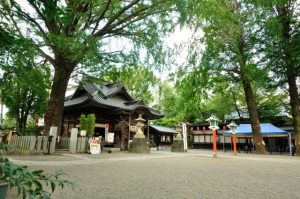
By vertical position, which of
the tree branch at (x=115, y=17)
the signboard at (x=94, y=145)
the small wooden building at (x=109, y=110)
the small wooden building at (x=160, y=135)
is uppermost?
the tree branch at (x=115, y=17)

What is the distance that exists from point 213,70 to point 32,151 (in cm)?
1405

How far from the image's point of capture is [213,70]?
19.0 m

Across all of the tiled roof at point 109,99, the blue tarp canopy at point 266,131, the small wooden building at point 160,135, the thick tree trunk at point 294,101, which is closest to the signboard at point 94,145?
the tiled roof at point 109,99

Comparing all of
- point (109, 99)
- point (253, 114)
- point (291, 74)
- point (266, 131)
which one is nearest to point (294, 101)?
point (291, 74)

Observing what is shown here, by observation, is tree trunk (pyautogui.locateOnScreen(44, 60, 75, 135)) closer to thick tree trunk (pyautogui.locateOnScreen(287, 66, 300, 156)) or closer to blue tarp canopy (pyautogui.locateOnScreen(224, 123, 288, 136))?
thick tree trunk (pyautogui.locateOnScreen(287, 66, 300, 156))

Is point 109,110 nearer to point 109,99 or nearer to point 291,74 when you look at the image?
point 109,99

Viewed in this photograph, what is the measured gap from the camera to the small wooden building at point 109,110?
20.6m

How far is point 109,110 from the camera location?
69.7ft

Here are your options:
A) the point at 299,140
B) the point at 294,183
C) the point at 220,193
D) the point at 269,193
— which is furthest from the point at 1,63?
the point at 299,140

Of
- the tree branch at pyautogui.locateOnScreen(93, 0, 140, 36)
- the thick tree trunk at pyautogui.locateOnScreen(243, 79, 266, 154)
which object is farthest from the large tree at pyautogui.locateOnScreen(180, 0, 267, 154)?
the tree branch at pyautogui.locateOnScreen(93, 0, 140, 36)

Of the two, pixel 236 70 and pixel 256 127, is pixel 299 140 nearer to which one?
pixel 256 127

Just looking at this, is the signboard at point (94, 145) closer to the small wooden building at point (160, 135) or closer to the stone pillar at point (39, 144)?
the stone pillar at point (39, 144)

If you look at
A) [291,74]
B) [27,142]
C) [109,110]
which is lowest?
[27,142]

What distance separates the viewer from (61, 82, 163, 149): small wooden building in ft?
67.6
